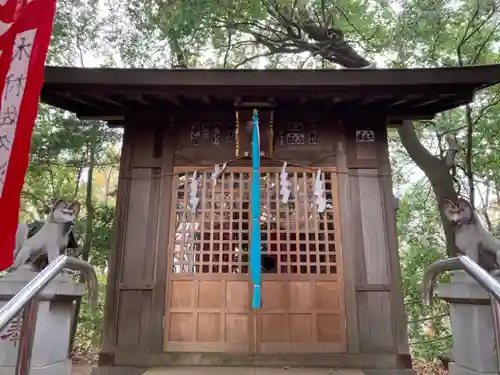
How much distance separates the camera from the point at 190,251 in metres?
5.86

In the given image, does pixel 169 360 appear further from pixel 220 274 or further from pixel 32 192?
pixel 32 192

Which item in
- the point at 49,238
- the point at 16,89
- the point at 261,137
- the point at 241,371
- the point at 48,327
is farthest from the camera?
the point at 261,137

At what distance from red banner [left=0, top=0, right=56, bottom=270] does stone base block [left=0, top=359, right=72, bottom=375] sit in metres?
1.52

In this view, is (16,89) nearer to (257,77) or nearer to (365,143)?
(257,77)

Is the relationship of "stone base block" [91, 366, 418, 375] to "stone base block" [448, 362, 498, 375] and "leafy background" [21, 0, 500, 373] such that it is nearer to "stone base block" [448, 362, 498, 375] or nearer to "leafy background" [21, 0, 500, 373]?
"stone base block" [448, 362, 498, 375]

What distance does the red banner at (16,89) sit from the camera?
10.2 feet

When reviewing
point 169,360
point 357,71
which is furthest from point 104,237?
point 357,71

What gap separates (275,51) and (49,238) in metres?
7.81

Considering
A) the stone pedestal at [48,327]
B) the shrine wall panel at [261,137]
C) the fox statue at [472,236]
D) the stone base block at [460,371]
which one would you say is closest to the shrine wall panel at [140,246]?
the shrine wall panel at [261,137]

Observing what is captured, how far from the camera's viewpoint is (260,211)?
593cm

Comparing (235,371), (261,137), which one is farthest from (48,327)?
(261,137)

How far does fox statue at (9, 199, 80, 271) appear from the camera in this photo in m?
4.70

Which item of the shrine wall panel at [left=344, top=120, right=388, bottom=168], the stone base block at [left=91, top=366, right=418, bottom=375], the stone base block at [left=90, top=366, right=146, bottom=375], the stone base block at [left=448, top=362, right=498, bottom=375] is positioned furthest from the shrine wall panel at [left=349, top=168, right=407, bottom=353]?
the stone base block at [left=90, top=366, right=146, bottom=375]

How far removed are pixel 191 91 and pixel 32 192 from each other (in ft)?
24.3
